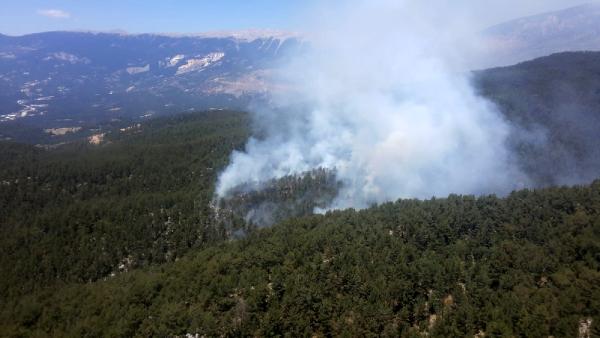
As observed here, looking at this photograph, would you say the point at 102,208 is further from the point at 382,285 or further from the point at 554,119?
the point at 554,119

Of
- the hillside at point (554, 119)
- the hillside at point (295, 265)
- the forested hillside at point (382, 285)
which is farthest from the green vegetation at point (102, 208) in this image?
the hillside at point (554, 119)

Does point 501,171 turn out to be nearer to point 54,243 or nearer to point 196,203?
point 196,203

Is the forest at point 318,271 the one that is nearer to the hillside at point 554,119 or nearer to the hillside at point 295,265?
the hillside at point 295,265

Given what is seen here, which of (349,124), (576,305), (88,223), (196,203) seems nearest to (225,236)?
(196,203)

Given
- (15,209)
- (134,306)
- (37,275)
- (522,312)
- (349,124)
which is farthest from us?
(349,124)

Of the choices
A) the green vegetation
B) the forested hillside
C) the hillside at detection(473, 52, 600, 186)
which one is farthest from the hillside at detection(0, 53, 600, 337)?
the hillside at detection(473, 52, 600, 186)

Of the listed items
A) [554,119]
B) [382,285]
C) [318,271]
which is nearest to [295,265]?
[318,271]

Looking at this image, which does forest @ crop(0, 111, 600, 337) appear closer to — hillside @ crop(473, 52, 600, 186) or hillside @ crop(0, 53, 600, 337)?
hillside @ crop(0, 53, 600, 337)
